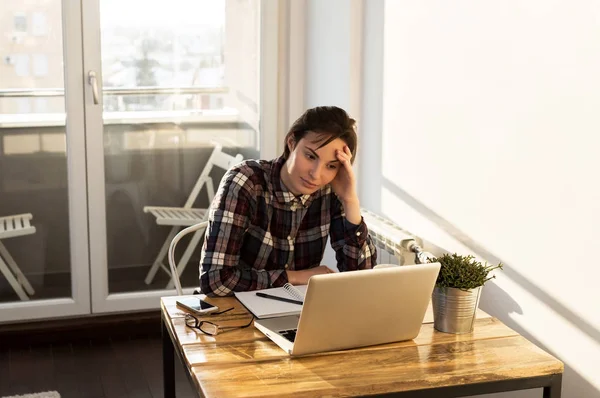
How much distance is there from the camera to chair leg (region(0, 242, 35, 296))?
4207 mm

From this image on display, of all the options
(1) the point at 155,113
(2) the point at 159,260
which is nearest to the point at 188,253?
(2) the point at 159,260

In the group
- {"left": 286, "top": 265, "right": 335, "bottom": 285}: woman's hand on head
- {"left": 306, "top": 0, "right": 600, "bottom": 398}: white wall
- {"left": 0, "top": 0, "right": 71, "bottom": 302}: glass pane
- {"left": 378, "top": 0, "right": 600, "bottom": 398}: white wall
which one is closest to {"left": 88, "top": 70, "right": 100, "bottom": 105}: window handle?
{"left": 0, "top": 0, "right": 71, "bottom": 302}: glass pane

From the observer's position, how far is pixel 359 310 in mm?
2006

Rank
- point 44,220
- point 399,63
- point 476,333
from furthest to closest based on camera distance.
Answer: point 44,220, point 399,63, point 476,333

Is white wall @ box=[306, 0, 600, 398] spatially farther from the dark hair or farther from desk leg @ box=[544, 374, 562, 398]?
the dark hair

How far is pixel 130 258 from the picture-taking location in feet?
14.6

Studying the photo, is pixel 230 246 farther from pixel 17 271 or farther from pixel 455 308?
pixel 17 271

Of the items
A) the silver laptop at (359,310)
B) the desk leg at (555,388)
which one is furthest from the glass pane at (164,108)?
the desk leg at (555,388)

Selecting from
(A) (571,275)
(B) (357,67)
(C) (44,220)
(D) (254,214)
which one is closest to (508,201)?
(A) (571,275)

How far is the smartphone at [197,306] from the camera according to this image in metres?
2.29

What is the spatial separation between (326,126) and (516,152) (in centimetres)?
62

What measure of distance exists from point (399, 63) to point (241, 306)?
1483mm

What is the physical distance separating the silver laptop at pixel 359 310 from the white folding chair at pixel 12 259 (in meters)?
2.43

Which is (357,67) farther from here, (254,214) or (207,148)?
(254,214)
